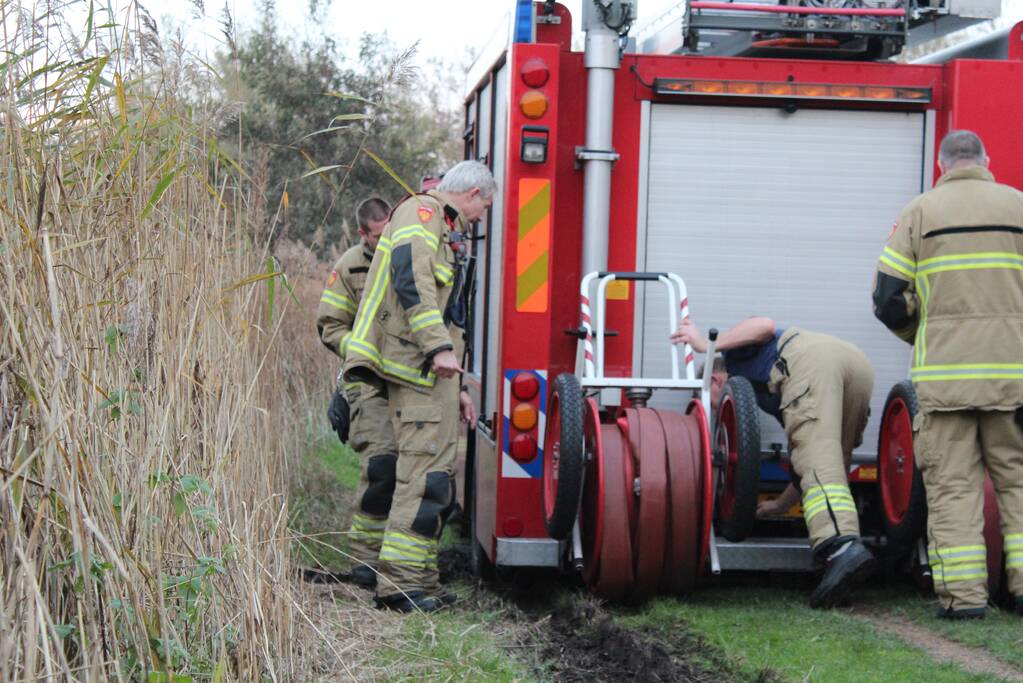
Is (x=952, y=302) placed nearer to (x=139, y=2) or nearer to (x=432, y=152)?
(x=139, y=2)

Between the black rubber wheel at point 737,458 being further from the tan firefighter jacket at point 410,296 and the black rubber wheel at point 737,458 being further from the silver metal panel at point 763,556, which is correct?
the tan firefighter jacket at point 410,296

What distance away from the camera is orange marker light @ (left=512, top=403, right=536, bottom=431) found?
19.7ft

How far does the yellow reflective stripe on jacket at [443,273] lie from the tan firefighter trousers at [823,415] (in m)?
1.45

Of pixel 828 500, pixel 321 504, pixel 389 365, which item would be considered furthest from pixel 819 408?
pixel 321 504

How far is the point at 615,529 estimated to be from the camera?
5582mm

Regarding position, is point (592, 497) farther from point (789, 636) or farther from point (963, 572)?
point (963, 572)

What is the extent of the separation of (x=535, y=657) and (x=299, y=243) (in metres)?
3.20

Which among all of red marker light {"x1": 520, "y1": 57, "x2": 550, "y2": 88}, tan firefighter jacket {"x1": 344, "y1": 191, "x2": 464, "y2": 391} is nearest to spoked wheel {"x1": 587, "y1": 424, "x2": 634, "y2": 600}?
tan firefighter jacket {"x1": 344, "y1": 191, "x2": 464, "y2": 391}

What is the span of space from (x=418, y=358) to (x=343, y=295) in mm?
1316

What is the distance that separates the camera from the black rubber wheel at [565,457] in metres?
5.43

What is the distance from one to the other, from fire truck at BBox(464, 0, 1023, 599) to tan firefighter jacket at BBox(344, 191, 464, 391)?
0.91ft

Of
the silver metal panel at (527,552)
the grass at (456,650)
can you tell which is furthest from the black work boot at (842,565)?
the grass at (456,650)

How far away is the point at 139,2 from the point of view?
3.99 metres

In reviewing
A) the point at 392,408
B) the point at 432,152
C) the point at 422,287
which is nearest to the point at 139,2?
the point at 422,287
